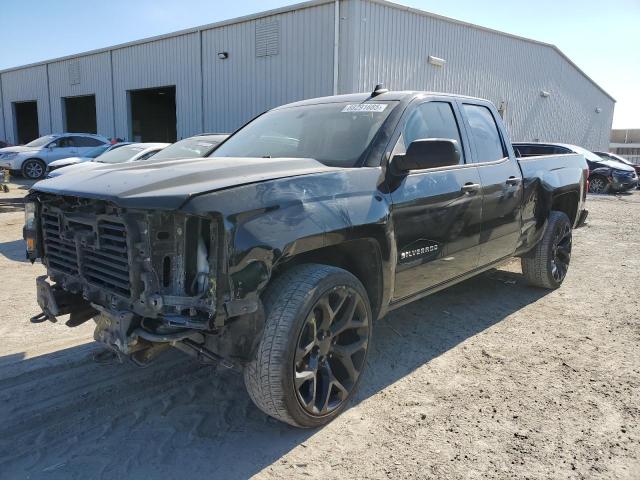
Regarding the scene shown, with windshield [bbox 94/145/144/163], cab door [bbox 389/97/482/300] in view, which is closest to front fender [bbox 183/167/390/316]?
cab door [bbox 389/97/482/300]

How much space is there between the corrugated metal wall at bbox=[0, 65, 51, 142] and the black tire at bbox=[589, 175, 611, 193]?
2624 centimetres

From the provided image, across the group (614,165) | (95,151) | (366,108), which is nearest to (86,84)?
(95,151)

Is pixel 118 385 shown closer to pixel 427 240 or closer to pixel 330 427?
pixel 330 427

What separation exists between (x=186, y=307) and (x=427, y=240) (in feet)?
5.88

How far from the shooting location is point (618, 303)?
17.7 feet

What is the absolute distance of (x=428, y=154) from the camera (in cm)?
317

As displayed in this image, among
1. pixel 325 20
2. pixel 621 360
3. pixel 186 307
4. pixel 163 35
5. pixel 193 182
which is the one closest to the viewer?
pixel 186 307

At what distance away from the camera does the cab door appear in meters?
3.36

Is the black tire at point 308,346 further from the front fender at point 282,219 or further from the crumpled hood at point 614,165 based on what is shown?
the crumpled hood at point 614,165

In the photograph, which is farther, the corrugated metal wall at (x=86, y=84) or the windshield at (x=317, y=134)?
the corrugated metal wall at (x=86, y=84)

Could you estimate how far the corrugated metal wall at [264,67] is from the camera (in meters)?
14.7

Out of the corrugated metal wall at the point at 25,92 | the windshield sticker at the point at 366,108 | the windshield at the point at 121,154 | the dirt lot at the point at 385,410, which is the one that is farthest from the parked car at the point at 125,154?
the corrugated metal wall at the point at 25,92

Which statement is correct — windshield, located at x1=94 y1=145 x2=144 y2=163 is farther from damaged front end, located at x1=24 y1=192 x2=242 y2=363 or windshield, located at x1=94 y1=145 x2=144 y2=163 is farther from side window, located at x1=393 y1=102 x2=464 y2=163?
damaged front end, located at x1=24 y1=192 x2=242 y2=363

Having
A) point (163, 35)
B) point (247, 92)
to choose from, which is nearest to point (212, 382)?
point (247, 92)
